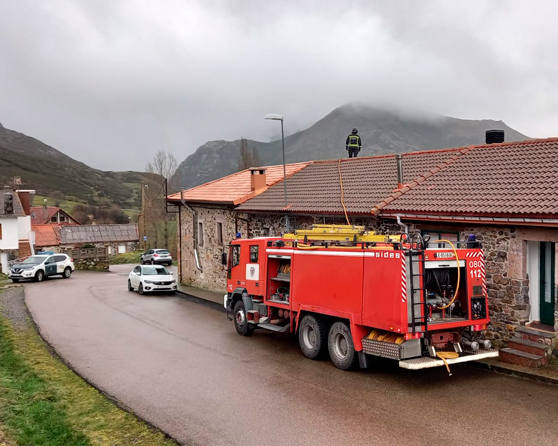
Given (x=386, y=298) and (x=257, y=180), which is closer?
(x=386, y=298)

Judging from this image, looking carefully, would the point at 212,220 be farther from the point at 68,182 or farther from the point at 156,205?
the point at 68,182

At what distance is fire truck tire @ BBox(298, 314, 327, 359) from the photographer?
11078 millimetres

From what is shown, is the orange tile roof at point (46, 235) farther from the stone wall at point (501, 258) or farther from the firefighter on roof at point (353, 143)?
the stone wall at point (501, 258)

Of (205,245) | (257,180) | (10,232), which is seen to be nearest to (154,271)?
(205,245)

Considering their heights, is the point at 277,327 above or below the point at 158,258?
above

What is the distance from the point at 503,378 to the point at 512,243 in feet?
9.93

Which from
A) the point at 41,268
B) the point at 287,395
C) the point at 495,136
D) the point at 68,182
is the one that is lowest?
the point at 287,395

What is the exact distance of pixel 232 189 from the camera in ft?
79.3

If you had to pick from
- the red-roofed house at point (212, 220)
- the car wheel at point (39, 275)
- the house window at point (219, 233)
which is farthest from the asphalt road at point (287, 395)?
the car wheel at point (39, 275)

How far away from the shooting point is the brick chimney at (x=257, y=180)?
72.7ft

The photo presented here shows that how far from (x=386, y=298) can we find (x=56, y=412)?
596cm

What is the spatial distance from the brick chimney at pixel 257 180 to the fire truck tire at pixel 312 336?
11.1 metres

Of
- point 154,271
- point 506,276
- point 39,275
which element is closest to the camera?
point 506,276

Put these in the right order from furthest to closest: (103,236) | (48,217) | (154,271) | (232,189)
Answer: (48,217) → (103,236) → (154,271) → (232,189)
